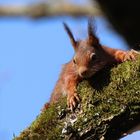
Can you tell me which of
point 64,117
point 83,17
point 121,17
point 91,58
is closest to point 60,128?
point 64,117

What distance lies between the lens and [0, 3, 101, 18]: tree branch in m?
5.90

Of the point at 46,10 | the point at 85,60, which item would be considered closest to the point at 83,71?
the point at 85,60

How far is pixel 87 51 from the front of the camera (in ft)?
13.8

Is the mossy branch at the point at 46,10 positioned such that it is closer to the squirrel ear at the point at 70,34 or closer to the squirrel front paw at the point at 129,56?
the squirrel ear at the point at 70,34

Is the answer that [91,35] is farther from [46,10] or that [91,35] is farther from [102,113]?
[46,10]

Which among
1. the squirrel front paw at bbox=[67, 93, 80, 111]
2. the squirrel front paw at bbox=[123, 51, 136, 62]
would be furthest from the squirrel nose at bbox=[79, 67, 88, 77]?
the squirrel front paw at bbox=[67, 93, 80, 111]

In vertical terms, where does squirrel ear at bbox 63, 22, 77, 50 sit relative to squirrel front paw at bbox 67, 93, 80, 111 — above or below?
above

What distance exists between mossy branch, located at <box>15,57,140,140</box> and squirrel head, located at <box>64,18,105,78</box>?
544mm

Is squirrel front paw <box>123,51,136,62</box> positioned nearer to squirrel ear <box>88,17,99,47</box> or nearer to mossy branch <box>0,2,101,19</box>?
squirrel ear <box>88,17,99,47</box>

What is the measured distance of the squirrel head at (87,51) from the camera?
4004 mm

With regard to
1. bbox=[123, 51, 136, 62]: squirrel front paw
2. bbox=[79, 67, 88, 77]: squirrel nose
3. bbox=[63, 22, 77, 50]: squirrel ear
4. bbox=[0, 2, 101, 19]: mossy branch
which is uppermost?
bbox=[0, 2, 101, 19]: mossy branch

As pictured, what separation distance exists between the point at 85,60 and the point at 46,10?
6.40 feet

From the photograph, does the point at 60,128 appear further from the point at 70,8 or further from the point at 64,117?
the point at 70,8

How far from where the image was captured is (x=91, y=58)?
13.7ft
